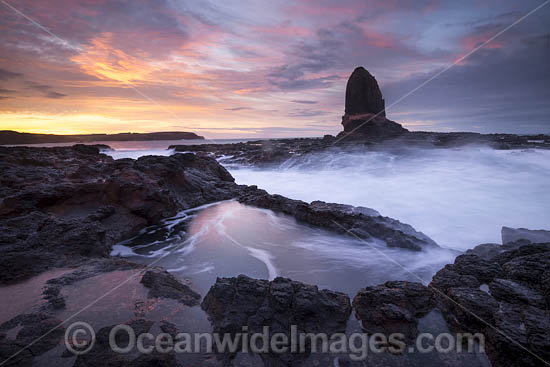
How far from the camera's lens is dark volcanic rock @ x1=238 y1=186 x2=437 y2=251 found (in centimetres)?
659

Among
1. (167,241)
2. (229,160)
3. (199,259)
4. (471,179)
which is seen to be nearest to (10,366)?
(199,259)

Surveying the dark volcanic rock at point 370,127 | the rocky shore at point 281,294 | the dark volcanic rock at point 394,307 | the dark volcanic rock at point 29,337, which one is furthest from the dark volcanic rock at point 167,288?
the dark volcanic rock at point 370,127

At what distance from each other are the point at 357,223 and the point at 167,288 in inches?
214

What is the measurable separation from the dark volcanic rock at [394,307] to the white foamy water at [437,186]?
15.8 ft

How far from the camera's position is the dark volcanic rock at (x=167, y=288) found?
365 centimetres

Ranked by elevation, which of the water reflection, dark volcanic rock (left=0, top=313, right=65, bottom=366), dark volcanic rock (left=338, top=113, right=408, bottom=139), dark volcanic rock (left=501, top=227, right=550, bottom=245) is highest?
dark volcanic rock (left=338, top=113, right=408, bottom=139)

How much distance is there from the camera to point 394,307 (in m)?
3.29

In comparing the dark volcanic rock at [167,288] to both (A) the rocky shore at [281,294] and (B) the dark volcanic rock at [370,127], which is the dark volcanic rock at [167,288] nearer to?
(A) the rocky shore at [281,294]

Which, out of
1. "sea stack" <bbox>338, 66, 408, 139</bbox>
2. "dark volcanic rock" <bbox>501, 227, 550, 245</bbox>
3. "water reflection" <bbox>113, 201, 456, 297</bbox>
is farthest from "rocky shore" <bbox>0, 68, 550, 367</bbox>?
"sea stack" <bbox>338, 66, 408, 139</bbox>

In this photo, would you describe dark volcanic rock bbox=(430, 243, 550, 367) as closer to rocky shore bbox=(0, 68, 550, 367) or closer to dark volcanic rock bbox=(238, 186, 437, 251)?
rocky shore bbox=(0, 68, 550, 367)

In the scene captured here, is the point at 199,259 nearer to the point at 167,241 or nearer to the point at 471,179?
the point at 167,241

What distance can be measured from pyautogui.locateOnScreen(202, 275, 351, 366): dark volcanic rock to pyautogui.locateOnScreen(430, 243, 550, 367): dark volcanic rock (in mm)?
1481

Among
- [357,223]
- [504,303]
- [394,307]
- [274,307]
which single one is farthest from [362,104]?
[274,307]

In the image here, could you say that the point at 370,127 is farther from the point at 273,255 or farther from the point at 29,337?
the point at 29,337
